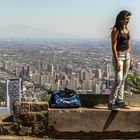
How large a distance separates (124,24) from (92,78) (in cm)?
4669

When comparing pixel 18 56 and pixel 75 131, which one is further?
pixel 18 56

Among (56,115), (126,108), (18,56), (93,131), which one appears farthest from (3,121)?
(18,56)

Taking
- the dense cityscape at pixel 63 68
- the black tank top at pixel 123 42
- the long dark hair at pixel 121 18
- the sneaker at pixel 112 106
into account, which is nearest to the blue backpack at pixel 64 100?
the sneaker at pixel 112 106

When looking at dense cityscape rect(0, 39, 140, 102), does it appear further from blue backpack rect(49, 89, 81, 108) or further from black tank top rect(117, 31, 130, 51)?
black tank top rect(117, 31, 130, 51)

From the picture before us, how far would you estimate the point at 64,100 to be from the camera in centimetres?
724

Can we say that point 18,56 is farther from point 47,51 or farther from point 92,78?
point 92,78

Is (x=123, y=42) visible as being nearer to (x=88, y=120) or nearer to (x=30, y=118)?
(x=88, y=120)

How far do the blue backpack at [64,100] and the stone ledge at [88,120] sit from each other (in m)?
0.21

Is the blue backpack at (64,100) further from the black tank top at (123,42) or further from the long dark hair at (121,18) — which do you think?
the long dark hair at (121,18)

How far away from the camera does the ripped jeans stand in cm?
713

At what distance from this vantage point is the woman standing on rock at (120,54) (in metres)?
7.04

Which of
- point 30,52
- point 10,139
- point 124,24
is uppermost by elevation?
point 124,24

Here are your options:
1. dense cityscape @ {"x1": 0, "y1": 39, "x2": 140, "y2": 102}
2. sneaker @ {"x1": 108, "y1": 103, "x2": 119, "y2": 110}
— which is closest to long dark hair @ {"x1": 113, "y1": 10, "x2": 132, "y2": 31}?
sneaker @ {"x1": 108, "y1": 103, "x2": 119, "y2": 110}

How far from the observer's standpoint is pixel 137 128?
23.2ft
